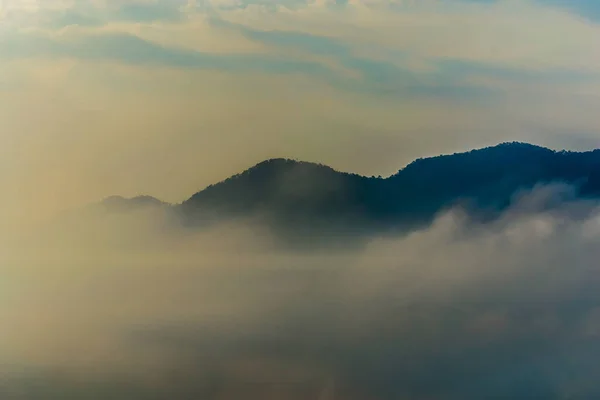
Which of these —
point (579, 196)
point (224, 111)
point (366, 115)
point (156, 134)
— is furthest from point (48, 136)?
point (579, 196)

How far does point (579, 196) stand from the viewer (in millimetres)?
1555

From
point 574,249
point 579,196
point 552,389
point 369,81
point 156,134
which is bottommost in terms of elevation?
point 552,389

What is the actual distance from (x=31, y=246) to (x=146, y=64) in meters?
0.63

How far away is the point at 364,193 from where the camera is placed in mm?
1555

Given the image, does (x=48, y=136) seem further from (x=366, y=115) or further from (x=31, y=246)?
(x=366, y=115)

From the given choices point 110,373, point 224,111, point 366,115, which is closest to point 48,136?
point 224,111

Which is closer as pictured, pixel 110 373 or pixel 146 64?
pixel 110 373

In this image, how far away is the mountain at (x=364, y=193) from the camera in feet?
5.03

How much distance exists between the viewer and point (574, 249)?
154cm

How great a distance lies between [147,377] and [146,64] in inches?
35.7

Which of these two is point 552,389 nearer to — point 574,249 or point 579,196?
point 574,249

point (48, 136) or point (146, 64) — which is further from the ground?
point (146, 64)

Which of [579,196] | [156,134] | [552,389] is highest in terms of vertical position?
[156,134]

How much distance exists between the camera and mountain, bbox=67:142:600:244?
153 cm
